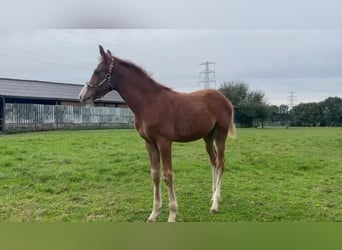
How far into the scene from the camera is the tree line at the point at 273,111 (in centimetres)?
298

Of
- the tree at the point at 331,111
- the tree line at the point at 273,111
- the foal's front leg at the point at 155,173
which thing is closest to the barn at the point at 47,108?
the foal's front leg at the point at 155,173

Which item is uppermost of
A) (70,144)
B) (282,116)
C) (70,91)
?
(70,91)

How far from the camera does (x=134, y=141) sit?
12.7ft

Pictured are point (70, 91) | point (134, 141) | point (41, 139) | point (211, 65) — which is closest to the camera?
point (211, 65)

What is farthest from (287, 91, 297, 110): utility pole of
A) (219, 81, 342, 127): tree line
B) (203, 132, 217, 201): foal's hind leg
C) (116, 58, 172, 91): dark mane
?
(116, 58, 172, 91): dark mane

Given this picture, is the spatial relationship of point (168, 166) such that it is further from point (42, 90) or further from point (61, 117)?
point (42, 90)

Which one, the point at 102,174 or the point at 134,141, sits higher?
the point at 134,141

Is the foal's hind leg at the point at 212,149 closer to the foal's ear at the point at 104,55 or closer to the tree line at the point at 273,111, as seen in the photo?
the tree line at the point at 273,111

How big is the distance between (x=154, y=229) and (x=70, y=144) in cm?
180

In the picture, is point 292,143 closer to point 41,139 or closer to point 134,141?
point 134,141

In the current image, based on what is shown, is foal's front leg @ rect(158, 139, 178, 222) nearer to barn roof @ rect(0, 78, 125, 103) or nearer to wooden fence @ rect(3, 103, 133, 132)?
barn roof @ rect(0, 78, 125, 103)

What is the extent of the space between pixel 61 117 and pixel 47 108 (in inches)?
6.3

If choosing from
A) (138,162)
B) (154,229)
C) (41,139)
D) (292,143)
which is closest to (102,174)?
(138,162)

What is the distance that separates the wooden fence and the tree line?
3.28 ft
